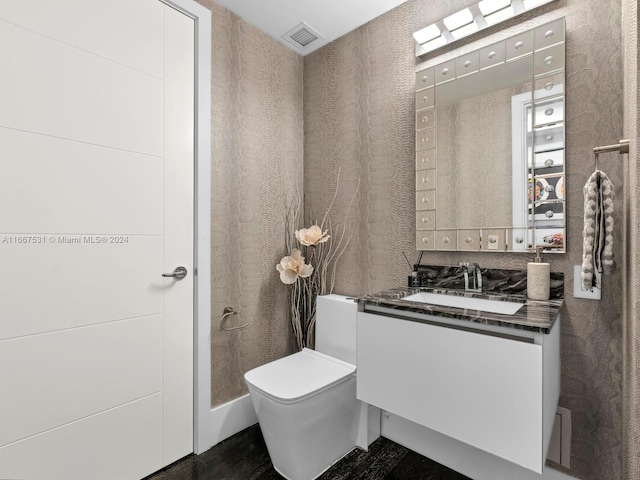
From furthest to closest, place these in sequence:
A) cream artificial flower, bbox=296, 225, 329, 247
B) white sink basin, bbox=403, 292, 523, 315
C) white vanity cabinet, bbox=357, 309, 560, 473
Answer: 1. cream artificial flower, bbox=296, 225, 329, 247
2. white sink basin, bbox=403, 292, 523, 315
3. white vanity cabinet, bbox=357, 309, 560, 473

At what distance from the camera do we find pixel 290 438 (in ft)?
4.86

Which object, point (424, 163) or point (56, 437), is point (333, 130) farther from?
point (56, 437)

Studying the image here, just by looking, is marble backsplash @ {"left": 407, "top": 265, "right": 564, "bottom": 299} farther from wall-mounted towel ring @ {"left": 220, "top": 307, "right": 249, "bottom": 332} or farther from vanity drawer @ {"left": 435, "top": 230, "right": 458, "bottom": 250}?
wall-mounted towel ring @ {"left": 220, "top": 307, "right": 249, "bottom": 332}

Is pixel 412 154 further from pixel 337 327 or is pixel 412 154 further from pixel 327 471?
pixel 327 471

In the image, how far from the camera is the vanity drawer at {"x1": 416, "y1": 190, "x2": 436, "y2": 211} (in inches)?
69.2

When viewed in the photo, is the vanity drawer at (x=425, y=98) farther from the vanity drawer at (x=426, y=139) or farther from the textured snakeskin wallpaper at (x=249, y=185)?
the textured snakeskin wallpaper at (x=249, y=185)

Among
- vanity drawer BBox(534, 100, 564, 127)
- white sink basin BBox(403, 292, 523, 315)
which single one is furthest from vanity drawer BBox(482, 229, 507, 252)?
vanity drawer BBox(534, 100, 564, 127)

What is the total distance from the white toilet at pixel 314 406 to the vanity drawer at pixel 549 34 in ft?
4.96

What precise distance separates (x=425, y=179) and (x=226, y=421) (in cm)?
173

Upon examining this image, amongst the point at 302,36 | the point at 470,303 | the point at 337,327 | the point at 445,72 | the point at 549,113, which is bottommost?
the point at 337,327

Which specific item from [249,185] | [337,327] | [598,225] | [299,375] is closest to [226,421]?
[299,375]

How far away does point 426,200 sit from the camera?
70.1 inches

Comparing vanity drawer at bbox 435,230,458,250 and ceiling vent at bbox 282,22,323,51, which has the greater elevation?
ceiling vent at bbox 282,22,323,51

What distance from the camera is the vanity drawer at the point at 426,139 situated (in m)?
Answer: 1.76
